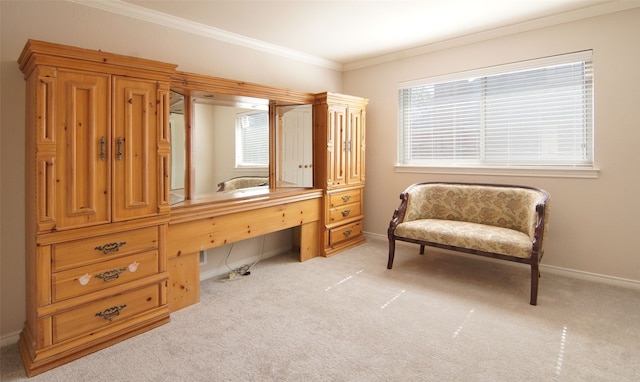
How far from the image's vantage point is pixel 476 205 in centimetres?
351

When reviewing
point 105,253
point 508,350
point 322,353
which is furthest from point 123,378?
point 508,350

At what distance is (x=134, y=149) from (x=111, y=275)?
0.80 metres

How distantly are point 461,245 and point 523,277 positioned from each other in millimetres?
752

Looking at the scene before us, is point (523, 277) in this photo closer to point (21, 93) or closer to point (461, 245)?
point (461, 245)

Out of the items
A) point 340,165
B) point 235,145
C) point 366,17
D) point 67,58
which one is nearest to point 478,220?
point 340,165

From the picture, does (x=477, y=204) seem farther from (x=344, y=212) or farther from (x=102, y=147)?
(x=102, y=147)

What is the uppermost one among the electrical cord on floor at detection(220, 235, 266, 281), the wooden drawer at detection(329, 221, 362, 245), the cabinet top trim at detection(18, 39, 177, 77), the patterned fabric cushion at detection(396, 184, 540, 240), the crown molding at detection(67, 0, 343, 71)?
the crown molding at detection(67, 0, 343, 71)

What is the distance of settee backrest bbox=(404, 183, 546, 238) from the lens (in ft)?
10.5

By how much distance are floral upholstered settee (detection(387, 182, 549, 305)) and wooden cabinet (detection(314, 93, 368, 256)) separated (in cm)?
78

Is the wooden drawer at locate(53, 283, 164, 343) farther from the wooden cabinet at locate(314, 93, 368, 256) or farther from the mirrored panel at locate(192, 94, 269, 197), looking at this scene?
the wooden cabinet at locate(314, 93, 368, 256)

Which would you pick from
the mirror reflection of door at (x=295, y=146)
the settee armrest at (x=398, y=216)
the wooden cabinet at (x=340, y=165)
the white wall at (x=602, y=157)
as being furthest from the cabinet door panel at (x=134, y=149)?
the white wall at (x=602, y=157)

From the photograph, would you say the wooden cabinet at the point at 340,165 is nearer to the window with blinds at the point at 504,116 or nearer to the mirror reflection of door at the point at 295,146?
the mirror reflection of door at the point at 295,146

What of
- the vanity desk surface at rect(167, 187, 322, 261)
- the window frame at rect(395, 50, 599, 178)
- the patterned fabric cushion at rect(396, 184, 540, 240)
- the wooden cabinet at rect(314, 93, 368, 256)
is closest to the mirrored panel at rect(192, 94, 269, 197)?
the vanity desk surface at rect(167, 187, 322, 261)

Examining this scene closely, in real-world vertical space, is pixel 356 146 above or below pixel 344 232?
above
